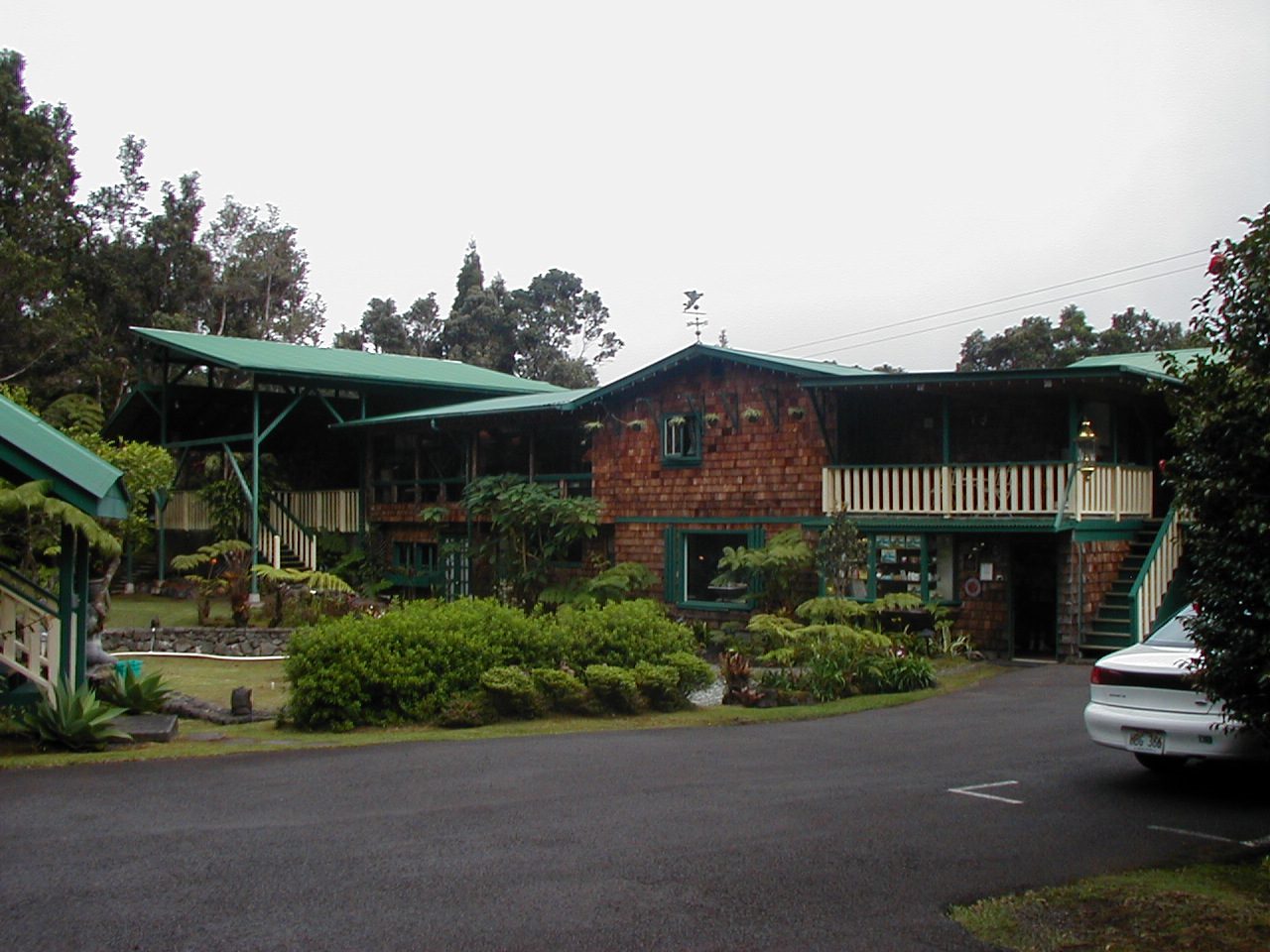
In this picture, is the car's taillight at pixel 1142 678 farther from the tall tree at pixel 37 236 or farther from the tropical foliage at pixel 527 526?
the tall tree at pixel 37 236

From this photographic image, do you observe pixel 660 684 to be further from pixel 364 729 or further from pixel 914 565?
pixel 914 565

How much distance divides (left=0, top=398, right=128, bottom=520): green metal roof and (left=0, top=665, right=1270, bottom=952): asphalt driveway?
2552 millimetres

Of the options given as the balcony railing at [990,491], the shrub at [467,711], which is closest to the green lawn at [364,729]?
the shrub at [467,711]

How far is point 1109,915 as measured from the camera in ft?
20.9

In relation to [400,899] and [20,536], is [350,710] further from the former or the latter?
[400,899]

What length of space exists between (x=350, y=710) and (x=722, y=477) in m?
11.7

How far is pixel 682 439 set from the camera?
24.2 meters

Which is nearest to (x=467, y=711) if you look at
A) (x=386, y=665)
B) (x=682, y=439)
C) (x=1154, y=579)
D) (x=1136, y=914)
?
(x=386, y=665)

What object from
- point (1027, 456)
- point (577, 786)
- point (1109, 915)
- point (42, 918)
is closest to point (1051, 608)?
point (1027, 456)

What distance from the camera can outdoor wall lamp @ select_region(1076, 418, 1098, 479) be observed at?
18.2m

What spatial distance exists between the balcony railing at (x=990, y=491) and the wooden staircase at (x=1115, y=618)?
0.92m

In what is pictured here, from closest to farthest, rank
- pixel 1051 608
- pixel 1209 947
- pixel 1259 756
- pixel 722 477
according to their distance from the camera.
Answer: pixel 1209 947, pixel 1259 756, pixel 1051 608, pixel 722 477

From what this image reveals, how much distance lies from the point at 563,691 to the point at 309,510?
1895 cm

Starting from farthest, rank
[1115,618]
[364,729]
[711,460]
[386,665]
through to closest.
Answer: [711,460], [1115,618], [386,665], [364,729]
